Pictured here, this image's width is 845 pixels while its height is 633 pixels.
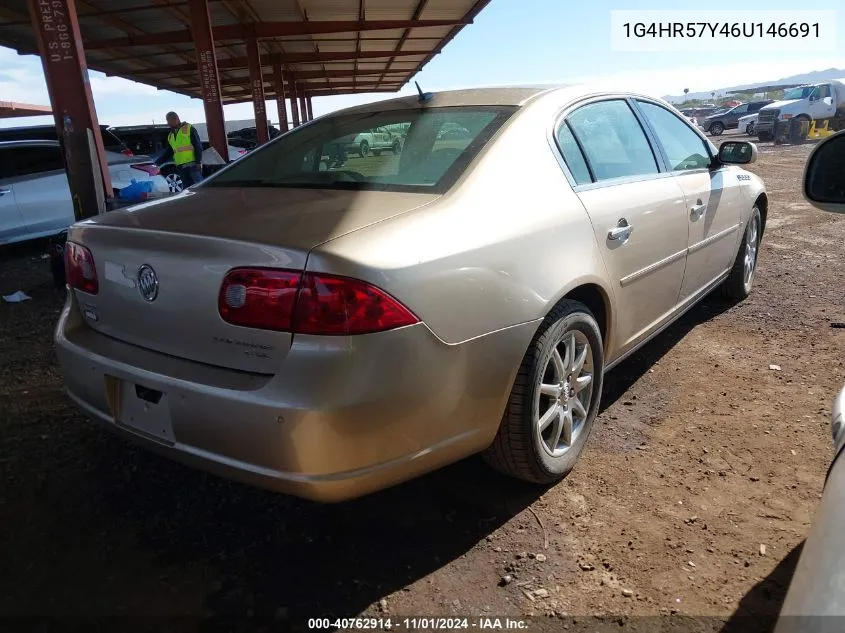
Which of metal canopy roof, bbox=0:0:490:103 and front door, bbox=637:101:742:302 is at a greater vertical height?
metal canopy roof, bbox=0:0:490:103

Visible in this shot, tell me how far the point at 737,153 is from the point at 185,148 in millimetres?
8209

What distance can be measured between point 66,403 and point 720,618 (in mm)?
3166

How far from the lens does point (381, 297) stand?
5.65 feet

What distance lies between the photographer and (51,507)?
7.95 feet

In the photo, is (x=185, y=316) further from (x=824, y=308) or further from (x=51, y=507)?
(x=824, y=308)

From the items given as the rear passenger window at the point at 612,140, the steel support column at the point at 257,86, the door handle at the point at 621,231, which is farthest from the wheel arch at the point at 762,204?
the steel support column at the point at 257,86

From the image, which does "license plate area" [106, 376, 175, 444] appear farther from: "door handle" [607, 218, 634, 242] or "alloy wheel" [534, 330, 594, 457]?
"door handle" [607, 218, 634, 242]

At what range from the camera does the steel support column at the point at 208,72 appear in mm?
11172

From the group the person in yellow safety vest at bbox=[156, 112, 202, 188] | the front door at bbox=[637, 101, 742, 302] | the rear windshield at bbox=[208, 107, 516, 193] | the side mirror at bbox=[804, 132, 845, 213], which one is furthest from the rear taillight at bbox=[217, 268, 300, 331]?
the person in yellow safety vest at bbox=[156, 112, 202, 188]

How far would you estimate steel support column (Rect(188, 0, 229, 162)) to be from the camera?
11172 millimetres

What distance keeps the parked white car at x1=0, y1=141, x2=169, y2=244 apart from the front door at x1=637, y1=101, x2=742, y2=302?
6961mm

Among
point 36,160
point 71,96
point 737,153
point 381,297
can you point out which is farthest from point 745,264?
point 36,160

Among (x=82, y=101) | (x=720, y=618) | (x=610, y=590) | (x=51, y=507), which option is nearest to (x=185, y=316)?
(x=51, y=507)

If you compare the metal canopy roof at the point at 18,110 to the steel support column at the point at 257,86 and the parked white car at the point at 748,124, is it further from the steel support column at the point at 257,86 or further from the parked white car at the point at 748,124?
the parked white car at the point at 748,124
